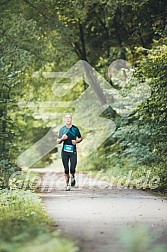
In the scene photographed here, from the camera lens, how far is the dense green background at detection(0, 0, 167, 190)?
17.9 m

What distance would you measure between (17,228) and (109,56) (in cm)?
2325

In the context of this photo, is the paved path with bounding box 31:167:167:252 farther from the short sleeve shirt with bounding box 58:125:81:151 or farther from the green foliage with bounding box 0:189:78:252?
the short sleeve shirt with bounding box 58:125:81:151

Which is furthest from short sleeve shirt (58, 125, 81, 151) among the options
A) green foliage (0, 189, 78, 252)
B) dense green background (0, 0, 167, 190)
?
green foliage (0, 189, 78, 252)

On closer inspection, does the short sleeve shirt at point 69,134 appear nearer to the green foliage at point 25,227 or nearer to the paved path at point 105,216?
the paved path at point 105,216

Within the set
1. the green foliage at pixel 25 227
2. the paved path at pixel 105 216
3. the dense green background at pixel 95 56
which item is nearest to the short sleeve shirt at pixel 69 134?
the paved path at pixel 105 216

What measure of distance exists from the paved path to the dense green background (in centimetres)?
342

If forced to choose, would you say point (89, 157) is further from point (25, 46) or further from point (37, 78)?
point (25, 46)

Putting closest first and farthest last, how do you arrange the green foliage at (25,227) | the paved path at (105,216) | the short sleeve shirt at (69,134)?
1. the green foliage at (25,227)
2. the paved path at (105,216)
3. the short sleeve shirt at (69,134)

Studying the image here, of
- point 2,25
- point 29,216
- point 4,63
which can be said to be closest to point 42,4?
point 2,25

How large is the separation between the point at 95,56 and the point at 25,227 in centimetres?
2570

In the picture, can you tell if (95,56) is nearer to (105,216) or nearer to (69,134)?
(69,134)

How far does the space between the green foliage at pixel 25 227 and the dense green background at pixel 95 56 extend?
528 cm

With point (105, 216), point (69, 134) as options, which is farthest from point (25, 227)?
point (69, 134)

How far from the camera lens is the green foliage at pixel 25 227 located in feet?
20.1
